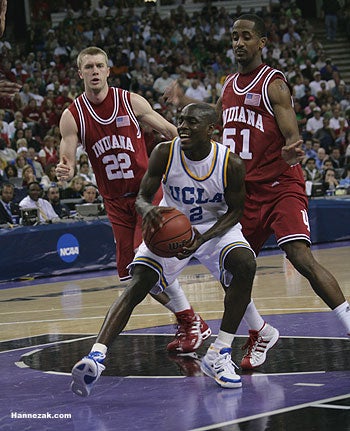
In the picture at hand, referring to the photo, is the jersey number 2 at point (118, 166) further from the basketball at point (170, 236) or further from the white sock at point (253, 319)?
the basketball at point (170, 236)

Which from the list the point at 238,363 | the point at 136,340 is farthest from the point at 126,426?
the point at 136,340

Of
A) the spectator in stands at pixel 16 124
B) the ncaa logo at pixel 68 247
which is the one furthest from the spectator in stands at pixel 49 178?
the ncaa logo at pixel 68 247

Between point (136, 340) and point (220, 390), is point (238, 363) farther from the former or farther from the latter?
point (136, 340)

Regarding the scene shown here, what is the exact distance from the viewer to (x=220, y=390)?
5.59 meters

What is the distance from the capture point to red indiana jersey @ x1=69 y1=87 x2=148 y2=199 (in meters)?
7.39

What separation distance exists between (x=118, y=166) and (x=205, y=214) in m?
1.46

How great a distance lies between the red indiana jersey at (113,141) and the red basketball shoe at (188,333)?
1081 millimetres

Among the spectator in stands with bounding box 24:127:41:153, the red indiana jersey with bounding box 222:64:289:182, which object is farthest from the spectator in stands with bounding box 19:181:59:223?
the red indiana jersey with bounding box 222:64:289:182

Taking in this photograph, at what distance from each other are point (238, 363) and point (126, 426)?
168cm

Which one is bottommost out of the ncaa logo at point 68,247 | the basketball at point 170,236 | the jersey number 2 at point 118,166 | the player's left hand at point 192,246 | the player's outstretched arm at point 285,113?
the ncaa logo at point 68,247

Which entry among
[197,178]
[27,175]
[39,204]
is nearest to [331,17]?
[27,175]

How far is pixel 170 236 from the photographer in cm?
556

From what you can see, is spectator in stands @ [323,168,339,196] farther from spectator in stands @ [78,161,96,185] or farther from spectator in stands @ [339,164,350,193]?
spectator in stands @ [78,161,96,185]

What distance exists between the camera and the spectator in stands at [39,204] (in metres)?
14.0
